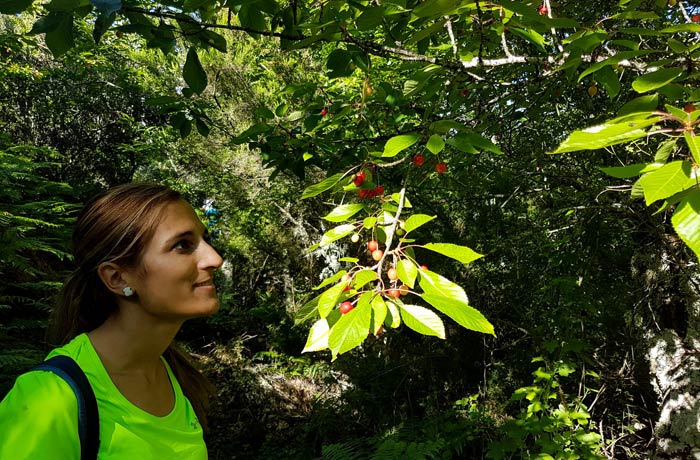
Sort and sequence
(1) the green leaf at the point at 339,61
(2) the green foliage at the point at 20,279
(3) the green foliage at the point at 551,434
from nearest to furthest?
(1) the green leaf at the point at 339,61, (3) the green foliage at the point at 551,434, (2) the green foliage at the point at 20,279

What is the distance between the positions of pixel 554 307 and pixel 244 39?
5444 mm

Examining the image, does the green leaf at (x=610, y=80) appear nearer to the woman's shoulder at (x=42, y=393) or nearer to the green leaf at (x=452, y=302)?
the green leaf at (x=452, y=302)

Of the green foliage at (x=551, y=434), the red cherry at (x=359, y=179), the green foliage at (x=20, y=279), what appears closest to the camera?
the red cherry at (x=359, y=179)

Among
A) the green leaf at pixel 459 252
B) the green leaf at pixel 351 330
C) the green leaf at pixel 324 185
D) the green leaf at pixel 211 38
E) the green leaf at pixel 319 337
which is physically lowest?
the green leaf at pixel 319 337

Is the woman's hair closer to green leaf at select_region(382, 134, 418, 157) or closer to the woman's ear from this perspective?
the woman's ear

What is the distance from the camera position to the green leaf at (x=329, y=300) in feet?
2.79

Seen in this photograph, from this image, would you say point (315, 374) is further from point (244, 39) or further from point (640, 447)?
point (244, 39)

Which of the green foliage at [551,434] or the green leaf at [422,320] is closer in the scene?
the green leaf at [422,320]

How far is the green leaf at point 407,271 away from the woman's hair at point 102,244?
0.73 metres

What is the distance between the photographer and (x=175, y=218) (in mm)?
1317

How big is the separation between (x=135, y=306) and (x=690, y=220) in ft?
4.02

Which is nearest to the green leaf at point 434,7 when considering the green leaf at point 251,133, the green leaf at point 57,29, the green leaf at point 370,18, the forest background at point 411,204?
the forest background at point 411,204

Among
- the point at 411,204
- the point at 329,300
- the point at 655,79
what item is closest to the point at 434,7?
the point at 655,79

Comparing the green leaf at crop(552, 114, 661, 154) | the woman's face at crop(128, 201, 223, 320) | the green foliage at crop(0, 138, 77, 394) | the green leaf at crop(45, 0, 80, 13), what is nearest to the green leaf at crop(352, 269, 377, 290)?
the green leaf at crop(552, 114, 661, 154)
